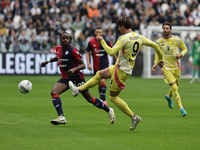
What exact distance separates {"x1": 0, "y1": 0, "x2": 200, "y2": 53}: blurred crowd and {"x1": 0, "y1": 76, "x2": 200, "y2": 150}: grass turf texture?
1239cm

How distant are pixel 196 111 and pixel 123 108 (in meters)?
4.19

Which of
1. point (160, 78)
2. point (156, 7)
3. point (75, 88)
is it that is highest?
point (156, 7)

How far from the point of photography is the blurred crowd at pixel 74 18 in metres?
28.3

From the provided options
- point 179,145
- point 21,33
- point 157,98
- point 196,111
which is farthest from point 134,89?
point 179,145

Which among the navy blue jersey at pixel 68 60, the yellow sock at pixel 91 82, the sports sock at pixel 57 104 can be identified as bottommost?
the sports sock at pixel 57 104

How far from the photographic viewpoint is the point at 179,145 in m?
7.89

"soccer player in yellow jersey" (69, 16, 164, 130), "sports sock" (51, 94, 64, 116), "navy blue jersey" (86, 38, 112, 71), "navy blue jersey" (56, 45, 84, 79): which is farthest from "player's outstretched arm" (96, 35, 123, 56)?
"navy blue jersey" (86, 38, 112, 71)

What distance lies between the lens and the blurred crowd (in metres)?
28.3

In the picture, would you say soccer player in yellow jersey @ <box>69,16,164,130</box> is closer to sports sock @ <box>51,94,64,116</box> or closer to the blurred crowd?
sports sock @ <box>51,94,64,116</box>

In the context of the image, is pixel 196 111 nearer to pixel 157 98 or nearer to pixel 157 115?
pixel 157 115

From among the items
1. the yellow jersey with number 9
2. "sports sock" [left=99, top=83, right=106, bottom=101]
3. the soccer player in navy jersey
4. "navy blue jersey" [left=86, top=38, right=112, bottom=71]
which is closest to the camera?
Answer: the yellow jersey with number 9

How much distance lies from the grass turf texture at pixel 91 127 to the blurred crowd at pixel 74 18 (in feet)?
40.6

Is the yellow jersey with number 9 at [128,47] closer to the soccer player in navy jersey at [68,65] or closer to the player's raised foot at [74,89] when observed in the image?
the player's raised foot at [74,89]

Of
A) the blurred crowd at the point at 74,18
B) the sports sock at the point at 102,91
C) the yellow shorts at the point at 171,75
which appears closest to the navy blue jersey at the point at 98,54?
the sports sock at the point at 102,91
